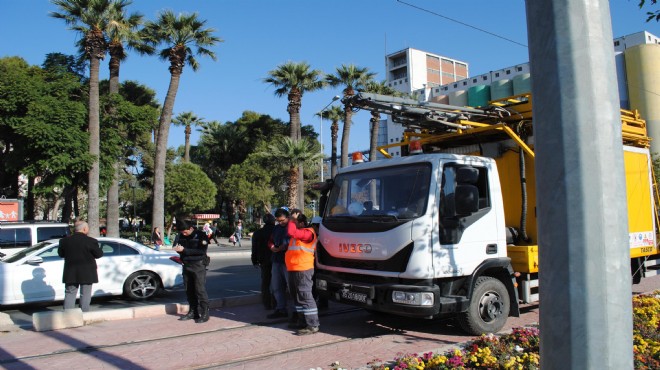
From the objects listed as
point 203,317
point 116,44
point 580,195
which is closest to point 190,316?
point 203,317

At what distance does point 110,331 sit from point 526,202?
6396 millimetres

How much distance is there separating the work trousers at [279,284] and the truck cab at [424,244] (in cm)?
99

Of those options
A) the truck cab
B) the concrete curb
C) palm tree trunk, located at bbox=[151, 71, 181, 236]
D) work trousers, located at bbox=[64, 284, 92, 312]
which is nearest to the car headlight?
the truck cab

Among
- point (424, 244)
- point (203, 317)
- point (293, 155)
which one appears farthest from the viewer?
point (293, 155)

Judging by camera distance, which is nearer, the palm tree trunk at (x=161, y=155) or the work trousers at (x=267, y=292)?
the work trousers at (x=267, y=292)

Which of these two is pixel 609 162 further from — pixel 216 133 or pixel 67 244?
pixel 216 133

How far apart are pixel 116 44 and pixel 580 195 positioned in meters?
26.6

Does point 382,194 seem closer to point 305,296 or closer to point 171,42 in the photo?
point 305,296

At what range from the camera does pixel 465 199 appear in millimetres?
6180

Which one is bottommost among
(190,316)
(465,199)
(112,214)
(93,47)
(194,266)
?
(190,316)

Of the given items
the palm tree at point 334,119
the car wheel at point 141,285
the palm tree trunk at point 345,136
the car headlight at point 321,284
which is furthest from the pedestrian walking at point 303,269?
the palm tree at point 334,119

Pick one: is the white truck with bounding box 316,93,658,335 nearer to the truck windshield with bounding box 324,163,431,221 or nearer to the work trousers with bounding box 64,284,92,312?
the truck windshield with bounding box 324,163,431,221

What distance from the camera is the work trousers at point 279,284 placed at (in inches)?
310

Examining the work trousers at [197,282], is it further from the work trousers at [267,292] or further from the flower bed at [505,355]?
the flower bed at [505,355]
